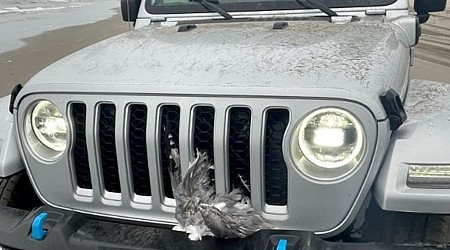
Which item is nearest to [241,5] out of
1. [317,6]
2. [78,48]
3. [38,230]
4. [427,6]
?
[317,6]

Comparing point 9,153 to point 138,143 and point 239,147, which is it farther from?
point 239,147

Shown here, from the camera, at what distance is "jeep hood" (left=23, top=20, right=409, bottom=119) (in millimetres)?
2029

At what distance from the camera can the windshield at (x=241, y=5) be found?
324cm

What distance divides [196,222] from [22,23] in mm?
13992

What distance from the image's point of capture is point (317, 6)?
318cm

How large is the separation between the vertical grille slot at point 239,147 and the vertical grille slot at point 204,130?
7 centimetres

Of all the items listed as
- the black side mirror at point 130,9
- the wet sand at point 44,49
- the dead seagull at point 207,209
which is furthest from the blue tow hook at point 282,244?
the wet sand at point 44,49

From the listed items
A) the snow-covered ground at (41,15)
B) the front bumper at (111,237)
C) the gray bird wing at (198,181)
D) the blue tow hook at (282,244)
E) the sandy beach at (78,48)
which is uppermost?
the gray bird wing at (198,181)

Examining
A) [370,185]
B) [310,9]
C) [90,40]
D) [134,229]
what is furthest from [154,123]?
[90,40]

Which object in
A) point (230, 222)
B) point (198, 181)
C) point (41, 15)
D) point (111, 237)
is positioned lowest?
point (41, 15)

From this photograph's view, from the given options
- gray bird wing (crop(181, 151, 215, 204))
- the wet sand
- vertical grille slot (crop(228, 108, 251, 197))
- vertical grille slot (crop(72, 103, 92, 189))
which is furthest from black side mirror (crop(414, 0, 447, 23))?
the wet sand

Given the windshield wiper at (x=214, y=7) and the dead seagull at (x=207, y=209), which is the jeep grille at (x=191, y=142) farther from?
the windshield wiper at (x=214, y=7)

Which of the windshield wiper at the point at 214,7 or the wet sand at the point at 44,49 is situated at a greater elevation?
the windshield wiper at the point at 214,7

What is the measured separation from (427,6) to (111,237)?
2.31 metres
